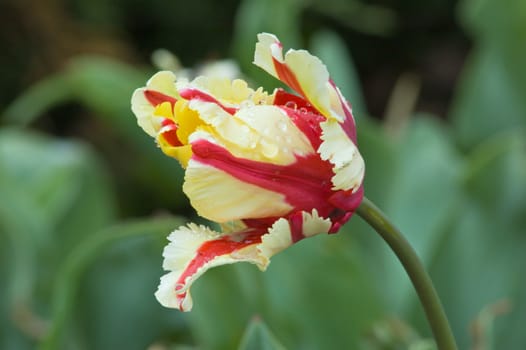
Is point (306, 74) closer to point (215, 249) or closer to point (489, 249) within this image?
point (215, 249)

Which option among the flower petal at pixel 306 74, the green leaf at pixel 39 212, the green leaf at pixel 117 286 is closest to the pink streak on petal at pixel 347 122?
the flower petal at pixel 306 74

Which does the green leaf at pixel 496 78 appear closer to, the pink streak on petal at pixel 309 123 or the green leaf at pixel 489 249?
the green leaf at pixel 489 249

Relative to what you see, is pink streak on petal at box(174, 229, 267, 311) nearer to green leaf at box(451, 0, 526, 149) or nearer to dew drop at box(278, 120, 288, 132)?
dew drop at box(278, 120, 288, 132)

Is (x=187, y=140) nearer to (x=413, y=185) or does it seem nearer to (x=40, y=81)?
(x=413, y=185)

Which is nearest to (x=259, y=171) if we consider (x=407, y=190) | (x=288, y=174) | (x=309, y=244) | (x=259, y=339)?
(x=288, y=174)

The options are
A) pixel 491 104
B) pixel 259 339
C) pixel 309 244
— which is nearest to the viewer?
pixel 259 339

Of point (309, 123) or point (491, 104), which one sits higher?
point (309, 123)

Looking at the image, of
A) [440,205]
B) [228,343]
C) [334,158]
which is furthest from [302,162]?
[440,205]

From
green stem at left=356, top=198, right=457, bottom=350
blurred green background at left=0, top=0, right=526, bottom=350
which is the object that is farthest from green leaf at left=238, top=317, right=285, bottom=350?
green stem at left=356, top=198, right=457, bottom=350

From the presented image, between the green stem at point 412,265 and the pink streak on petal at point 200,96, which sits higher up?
the pink streak on petal at point 200,96
